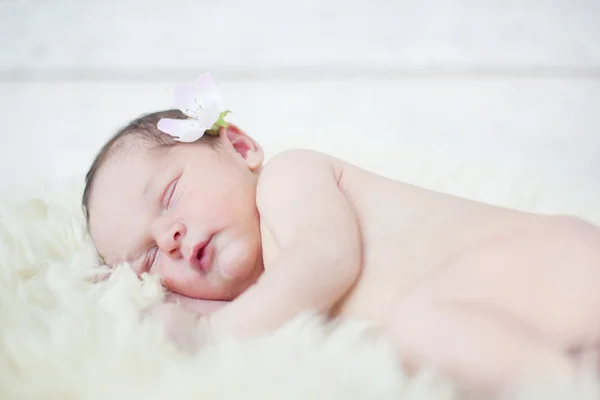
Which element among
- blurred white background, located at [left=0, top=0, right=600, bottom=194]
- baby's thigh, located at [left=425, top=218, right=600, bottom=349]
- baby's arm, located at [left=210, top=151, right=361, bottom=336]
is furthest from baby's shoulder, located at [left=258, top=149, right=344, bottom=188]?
blurred white background, located at [left=0, top=0, right=600, bottom=194]

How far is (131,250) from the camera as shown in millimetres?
893

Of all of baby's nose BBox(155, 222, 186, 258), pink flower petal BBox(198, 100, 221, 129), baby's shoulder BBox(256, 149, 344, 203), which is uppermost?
pink flower petal BBox(198, 100, 221, 129)

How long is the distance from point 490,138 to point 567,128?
21 cm

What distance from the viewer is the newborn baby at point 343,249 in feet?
2.05

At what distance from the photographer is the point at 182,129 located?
3.17 feet

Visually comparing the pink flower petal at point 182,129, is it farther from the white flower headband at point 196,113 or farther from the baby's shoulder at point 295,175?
the baby's shoulder at point 295,175

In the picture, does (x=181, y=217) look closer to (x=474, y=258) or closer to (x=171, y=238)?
(x=171, y=238)

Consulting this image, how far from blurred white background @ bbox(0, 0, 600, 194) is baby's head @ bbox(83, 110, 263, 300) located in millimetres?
856

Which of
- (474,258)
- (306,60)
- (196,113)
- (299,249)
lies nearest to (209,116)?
(196,113)

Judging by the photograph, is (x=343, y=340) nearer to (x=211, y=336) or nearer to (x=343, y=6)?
(x=211, y=336)

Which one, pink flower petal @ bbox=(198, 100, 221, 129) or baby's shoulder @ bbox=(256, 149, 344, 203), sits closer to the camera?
baby's shoulder @ bbox=(256, 149, 344, 203)

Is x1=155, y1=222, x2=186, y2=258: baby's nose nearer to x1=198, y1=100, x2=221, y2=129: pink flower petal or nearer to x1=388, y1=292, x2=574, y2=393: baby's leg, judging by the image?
x1=198, y1=100, x2=221, y2=129: pink flower petal

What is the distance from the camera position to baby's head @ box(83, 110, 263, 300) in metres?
0.85

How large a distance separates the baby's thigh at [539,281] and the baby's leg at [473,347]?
0.10 feet
